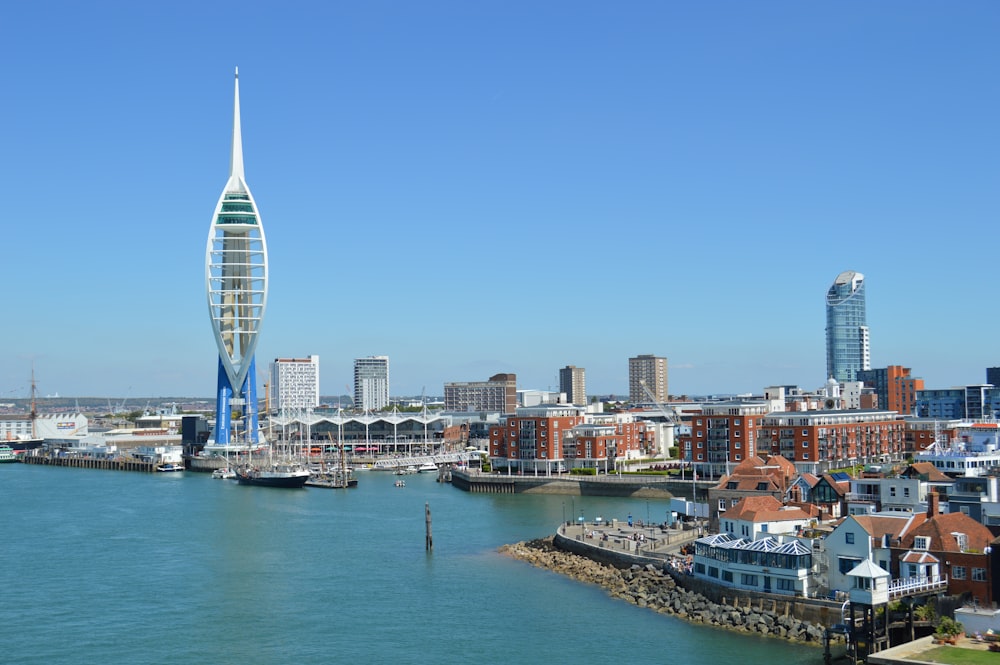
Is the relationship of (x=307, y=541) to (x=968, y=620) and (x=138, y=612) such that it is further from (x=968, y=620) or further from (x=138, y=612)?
(x=968, y=620)

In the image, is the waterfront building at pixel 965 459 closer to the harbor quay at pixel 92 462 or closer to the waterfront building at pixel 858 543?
the waterfront building at pixel 858 543

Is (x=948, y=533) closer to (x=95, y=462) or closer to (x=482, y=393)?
(x=95, y=462)

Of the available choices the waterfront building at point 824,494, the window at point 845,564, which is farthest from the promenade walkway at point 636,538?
the window at point 845,564

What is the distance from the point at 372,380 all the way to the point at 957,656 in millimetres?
150491

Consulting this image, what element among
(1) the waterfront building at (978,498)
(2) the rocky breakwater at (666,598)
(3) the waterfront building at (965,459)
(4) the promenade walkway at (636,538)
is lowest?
(2) the rocky breakwater at (666,598)

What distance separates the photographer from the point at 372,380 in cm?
16212

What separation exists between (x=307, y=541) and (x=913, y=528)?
15.8 metres

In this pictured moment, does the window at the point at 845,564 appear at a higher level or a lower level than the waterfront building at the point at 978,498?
lower

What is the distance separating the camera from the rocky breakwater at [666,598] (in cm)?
1686

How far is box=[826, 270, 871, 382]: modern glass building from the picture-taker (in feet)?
337

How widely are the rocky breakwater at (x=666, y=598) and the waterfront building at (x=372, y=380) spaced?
137603 millimetres

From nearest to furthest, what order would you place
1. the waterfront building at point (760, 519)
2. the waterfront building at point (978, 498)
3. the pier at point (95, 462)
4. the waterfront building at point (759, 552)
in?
the waterfront building at point (759, 552), the waterfront building at point (978, 498), the waterfront building at point (760, 519), the pier at point (95, 462)

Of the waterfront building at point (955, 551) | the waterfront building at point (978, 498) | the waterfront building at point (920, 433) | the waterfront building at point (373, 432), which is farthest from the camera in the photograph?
the waterfront building at point (373, 432)

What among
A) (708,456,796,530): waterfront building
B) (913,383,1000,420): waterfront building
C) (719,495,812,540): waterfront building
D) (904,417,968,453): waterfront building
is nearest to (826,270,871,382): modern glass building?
(913,383,1000,420): waterfront building
